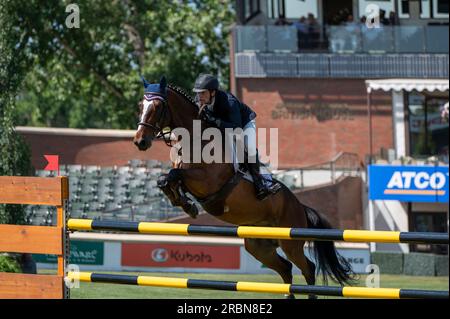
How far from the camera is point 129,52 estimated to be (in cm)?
3894

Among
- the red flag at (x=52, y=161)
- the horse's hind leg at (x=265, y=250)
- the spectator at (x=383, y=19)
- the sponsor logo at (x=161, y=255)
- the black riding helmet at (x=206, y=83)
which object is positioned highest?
the spectator at (x=383, y=19)

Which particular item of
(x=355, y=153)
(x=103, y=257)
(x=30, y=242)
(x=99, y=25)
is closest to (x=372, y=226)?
(x=355, y=153)

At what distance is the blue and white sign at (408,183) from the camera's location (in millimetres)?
27438

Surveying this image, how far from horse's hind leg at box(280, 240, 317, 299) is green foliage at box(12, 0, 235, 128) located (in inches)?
972

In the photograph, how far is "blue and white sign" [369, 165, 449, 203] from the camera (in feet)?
90.0

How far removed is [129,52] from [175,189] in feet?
97.2

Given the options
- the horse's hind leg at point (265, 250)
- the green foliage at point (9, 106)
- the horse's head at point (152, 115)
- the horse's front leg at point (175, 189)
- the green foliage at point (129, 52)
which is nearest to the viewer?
the horse's head at point (152, 115)

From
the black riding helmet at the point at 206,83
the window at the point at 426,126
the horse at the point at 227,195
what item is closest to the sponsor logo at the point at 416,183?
the window at the point at 426,126

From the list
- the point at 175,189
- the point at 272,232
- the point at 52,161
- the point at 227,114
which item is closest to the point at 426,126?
the point at 227,114

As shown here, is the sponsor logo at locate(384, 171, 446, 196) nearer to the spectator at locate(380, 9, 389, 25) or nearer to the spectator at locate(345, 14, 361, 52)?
the spectator at locate(345, 14, 361, 52)

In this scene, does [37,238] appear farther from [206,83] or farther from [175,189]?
[206,83]

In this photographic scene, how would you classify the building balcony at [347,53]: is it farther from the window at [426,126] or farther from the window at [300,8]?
the window at [300,8]

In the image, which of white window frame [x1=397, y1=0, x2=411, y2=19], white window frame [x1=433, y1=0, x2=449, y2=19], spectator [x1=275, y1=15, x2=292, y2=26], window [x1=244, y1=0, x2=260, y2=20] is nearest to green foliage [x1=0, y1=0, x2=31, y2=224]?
spectator [x1=275, y1=15, x2=292, y2=26]

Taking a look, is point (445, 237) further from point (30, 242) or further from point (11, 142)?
point (11, 142)
